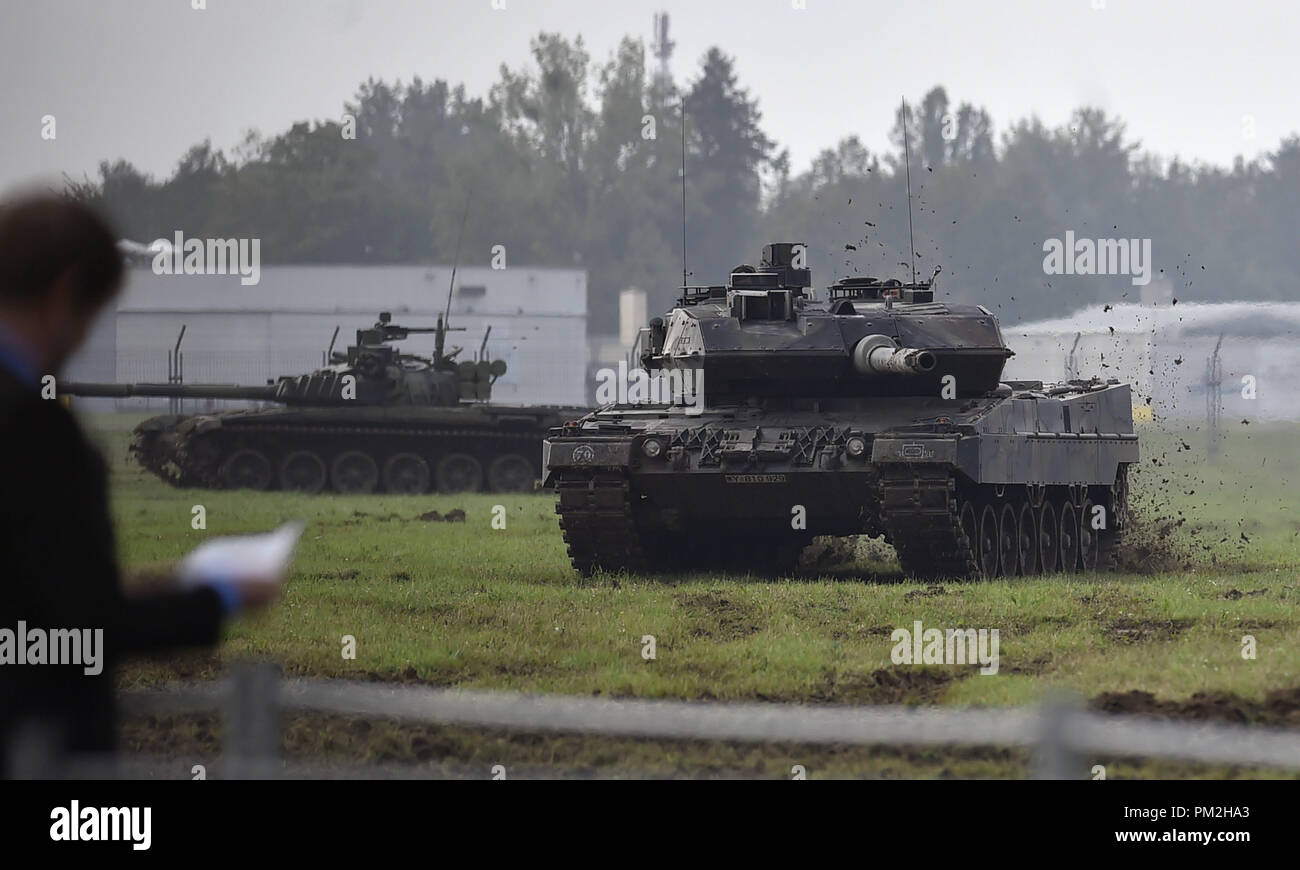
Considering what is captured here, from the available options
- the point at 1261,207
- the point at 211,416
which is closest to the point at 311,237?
the point at 1261,207

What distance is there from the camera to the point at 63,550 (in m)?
4.36

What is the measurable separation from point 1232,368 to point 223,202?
32.0 meters

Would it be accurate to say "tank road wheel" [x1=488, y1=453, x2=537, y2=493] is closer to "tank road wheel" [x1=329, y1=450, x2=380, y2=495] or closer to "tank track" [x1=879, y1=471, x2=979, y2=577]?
"tank road wheel" [x1=329, y1=450, x2=380, y2=495]

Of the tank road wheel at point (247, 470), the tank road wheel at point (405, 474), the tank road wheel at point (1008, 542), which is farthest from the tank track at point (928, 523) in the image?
the tank road wheel at point (247, 470)

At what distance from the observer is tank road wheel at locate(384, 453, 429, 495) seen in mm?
34688

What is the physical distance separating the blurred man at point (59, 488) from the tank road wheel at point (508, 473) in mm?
30506

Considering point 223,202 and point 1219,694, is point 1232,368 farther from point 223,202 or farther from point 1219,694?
point 223,202

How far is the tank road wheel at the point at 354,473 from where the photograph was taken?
34656mm

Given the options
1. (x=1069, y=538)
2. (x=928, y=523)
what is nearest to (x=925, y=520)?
(x=928, y=523)

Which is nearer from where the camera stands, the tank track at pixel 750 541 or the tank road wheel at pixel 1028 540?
the tank track at pixel 750 541

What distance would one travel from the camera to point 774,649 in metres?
13.1

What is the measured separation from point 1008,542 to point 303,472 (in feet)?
57.9

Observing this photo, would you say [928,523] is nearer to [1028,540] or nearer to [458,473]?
[1028,540]

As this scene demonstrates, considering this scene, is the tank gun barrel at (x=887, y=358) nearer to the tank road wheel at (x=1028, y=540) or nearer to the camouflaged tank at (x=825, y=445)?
the camouflaged tank at (x=825, y=445)
